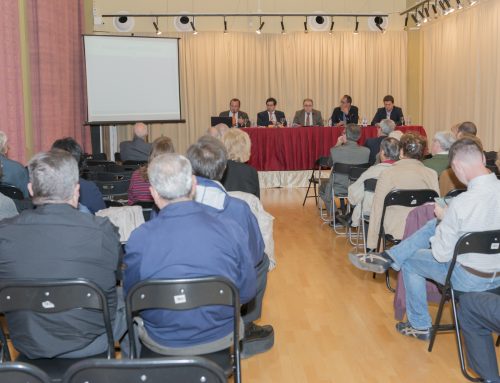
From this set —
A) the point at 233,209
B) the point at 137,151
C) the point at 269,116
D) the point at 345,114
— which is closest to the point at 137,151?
the point at 137,151

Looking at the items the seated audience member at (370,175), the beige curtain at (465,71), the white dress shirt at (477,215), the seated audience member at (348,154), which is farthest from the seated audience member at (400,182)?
the beige curtain at (465,71)

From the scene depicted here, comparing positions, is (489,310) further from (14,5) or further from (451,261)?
(14,5)

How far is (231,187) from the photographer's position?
4.72 metres

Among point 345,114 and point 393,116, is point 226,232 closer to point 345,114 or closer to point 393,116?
point 345,114

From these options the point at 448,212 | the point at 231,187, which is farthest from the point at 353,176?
the point at 448,212

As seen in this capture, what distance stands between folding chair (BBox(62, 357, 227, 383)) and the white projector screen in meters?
8.35

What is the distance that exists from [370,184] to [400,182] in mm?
597

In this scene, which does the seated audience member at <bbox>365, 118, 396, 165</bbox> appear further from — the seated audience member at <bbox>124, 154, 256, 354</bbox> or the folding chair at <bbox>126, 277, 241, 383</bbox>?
the folding chair at <bbox>126, 277, 241, 383</bbox>

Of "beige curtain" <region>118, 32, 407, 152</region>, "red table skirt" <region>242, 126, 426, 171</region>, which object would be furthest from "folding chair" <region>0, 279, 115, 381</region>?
"beige curtain" <region>118, 32, 407, 152</region>

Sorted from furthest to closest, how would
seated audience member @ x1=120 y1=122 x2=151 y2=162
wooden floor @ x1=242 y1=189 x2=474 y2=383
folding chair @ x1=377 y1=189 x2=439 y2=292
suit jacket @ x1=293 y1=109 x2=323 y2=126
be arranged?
suit jacket @ x1=293 y1=109 x2=323 y2=126 < seated audience member @ x1=120 y1=122 x2=151 y2=162 < folding chair @ x1=377 y1=189 x2=439 y2=292 < wooden floor @ x1=242 y1=189 x2=474 y2=383

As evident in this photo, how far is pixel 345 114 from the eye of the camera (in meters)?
11.3

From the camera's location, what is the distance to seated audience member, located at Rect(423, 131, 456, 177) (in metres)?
5.46

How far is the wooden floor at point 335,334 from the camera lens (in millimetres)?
3391

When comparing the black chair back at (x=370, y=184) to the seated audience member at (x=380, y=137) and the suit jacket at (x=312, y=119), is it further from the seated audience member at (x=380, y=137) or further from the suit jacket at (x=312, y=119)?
the suit jacket at (x=312, y=119)
